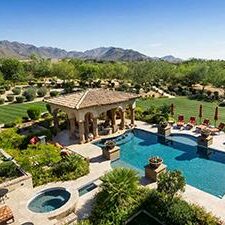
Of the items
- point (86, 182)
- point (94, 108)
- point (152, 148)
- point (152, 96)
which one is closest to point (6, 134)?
point (94, 108)

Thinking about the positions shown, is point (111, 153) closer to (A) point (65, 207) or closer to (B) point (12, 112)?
(A) point (65, 207)

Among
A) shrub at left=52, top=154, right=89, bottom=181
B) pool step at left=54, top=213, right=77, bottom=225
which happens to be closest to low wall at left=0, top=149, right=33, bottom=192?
shrub at left=52, top=154, right=89, bottom=181

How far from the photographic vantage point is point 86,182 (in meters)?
17.1

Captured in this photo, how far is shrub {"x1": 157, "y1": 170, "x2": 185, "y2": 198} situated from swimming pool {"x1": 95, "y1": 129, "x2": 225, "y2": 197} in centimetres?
351

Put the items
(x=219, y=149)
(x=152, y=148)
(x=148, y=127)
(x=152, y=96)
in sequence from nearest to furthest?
(x=219, y=149) → (x=152, y=148) → (x=148, y=127) → (x=152, y=96)

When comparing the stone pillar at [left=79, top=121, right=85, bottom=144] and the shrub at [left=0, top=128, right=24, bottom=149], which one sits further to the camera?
the stone pillar at [left=79, top=121, right=85, bottom=144]

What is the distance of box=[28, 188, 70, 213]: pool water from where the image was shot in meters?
14.3

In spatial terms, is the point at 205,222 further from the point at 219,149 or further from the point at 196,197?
the point at 219,149

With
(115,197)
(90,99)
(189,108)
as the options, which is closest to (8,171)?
(115,197)

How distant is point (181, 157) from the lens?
70.7 feet

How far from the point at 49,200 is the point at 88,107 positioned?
1078cm

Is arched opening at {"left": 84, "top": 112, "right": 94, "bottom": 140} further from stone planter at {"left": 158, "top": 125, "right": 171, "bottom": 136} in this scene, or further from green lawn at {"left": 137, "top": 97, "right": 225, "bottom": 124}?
green lawn at {"left": 137, "top": 97, "right": 225, "bottom": 124}

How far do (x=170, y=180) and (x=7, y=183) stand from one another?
943 cm

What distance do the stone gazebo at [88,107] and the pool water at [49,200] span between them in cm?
920
